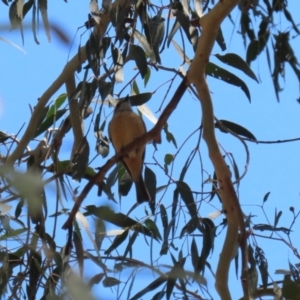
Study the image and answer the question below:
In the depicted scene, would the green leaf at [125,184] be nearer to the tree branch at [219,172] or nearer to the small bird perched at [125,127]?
the small bird perched at [125,127]

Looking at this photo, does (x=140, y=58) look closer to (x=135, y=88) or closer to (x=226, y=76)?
(x=226, y=76)

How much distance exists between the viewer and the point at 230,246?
1.85 metres

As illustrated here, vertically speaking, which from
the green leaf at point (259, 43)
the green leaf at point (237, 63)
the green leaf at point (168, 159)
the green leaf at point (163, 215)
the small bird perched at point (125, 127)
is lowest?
the green leaf at point (259, 43)

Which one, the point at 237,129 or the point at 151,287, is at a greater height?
the point at 237,129

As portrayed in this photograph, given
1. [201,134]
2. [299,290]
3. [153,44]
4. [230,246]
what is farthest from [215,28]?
[299,290]

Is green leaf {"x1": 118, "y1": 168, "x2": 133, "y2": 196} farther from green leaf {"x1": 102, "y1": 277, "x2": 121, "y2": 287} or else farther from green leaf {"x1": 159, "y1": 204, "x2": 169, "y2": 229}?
green leaf {"x1": 102, "y1": 277, "x2": 121, "y2": 287}

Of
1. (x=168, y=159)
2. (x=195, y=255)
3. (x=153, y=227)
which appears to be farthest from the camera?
(x=168, y=159)

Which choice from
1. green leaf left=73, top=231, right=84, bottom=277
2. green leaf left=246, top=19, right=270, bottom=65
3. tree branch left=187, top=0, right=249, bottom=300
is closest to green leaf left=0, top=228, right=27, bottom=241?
green leaf left=73, top=231, right=84, bottom=277

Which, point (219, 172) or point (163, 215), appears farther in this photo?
point (163, 215)

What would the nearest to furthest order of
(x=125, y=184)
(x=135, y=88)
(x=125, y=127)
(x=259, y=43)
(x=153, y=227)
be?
(x=259, y=43) < (x=153, y=227) < (x=125, y=184) < (x=135, y=88) < (x=125, y=127)

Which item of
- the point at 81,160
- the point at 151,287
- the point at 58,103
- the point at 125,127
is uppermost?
the point at 125,127

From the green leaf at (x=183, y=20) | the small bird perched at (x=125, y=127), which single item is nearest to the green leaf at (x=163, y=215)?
the green leaf at (x=183, y=20)

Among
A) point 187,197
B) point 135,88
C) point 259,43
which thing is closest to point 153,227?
point 187,197

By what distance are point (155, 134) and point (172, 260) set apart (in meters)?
0.37
